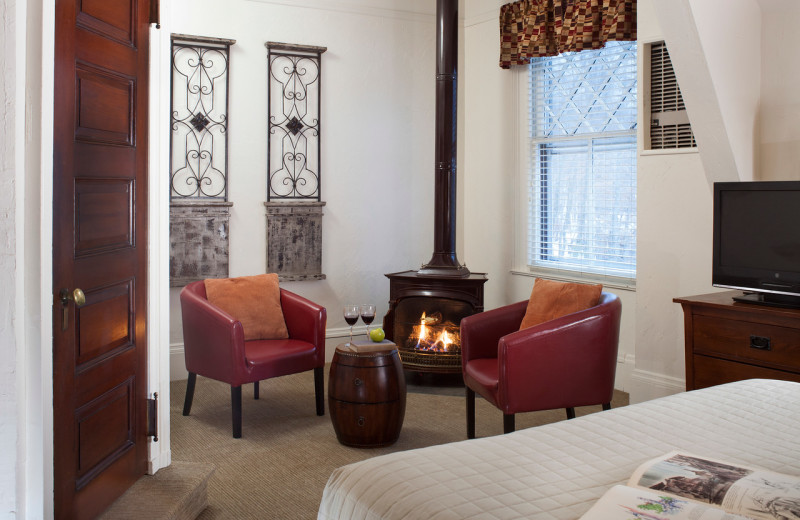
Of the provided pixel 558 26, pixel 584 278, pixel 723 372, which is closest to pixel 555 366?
pixel 723 372

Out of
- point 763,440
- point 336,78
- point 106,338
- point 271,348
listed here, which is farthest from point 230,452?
point 336,78

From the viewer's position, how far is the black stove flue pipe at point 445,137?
511cm

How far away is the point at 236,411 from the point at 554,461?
2.62 m

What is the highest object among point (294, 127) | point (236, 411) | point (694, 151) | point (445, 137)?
point (294, 127)

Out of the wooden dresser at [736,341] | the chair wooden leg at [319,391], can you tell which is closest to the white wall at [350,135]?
the chair wooden leg at [319,391]

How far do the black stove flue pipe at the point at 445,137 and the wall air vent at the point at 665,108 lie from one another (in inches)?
54.9

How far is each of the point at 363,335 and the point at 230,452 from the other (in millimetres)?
2348

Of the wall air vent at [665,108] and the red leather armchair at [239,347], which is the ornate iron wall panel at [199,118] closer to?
the red leather armchair at [239,347]

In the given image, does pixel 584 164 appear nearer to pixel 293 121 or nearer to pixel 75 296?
pixel 293 121

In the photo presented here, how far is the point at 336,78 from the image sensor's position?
5.63 metres

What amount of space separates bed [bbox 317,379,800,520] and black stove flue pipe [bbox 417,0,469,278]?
315 cm

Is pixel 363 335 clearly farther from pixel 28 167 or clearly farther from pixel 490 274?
pixel 28 167

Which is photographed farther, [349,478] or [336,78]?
[336,78]

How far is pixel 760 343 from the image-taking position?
3225mm
